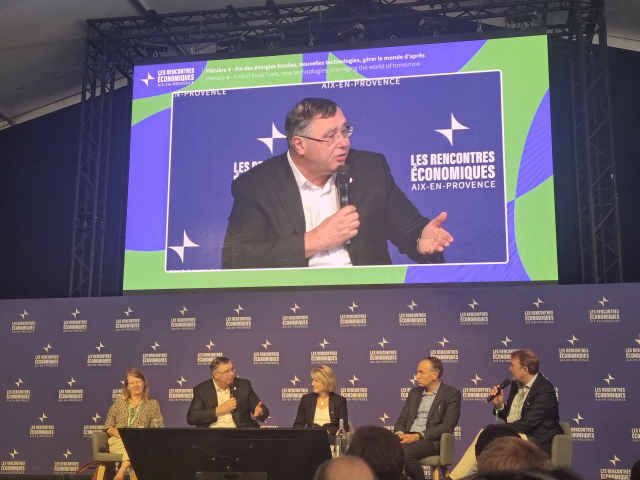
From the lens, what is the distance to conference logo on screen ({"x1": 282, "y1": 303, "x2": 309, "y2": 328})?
22.9ft

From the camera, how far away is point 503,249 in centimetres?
689

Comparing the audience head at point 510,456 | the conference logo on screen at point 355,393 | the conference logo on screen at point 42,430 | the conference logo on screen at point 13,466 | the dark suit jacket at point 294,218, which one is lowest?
the conference logo on screen at point 13,466

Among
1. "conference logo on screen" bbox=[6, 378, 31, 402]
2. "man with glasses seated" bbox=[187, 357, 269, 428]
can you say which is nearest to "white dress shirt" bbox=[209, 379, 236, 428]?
"man with glasses seated" bbox=[187, 357, 269, 428]

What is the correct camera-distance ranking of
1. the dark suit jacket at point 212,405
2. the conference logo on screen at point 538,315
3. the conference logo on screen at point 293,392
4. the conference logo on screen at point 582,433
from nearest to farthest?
1. the dark suit jacket at point 212,405
2. the conference logo on screen at point 582,433
3. the conference logo on screen at point 538,315
4. the conference logo on screen at point 293,392

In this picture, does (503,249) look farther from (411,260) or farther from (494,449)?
(494,449)

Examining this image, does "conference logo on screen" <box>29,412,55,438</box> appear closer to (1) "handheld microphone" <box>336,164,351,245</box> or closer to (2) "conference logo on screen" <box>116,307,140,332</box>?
(2) "conference logo on screen" <box>116,307,140,332</box>

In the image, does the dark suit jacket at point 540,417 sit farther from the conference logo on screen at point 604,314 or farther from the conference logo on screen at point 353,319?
the conference logo on screen at point 353,319

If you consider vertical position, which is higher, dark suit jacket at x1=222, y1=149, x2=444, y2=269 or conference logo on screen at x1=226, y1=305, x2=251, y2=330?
dark suit jacket at x1=222, y1=149, x2=444, y2=269

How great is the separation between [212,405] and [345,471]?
13.0 feet

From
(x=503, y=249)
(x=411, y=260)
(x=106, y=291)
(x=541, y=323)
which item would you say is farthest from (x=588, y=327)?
(x=106, y=291)

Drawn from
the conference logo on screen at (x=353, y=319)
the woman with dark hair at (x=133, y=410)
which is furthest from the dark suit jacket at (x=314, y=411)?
the conference logo on screen at (x=353, y=319)

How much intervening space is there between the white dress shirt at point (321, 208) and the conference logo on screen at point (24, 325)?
306 centimetres

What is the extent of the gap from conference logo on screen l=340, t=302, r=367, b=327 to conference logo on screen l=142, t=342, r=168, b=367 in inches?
73.7

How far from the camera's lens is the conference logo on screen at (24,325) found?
24.4ft
